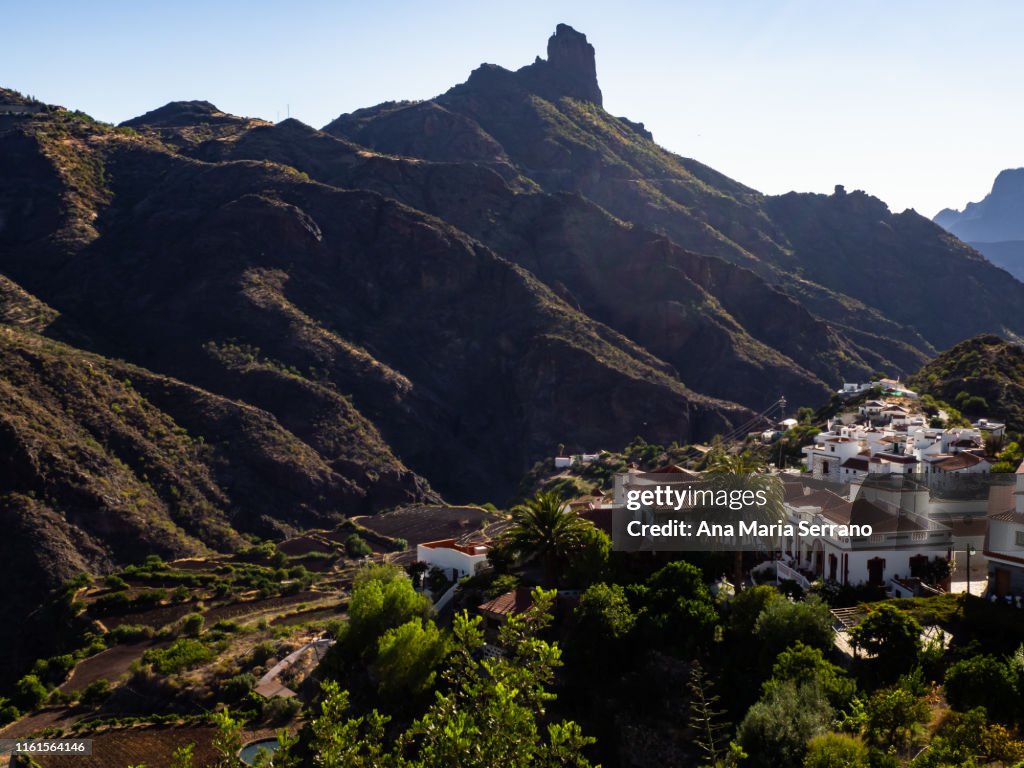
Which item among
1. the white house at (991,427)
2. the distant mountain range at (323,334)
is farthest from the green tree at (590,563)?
the distant mountain range at (323,334)

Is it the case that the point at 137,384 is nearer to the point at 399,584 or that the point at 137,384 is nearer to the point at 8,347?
the point at 8,347

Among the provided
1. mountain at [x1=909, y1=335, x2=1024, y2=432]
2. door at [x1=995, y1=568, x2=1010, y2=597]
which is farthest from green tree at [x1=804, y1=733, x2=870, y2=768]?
mountain at [x1=909, y1=335, x2=1024, y2=432]

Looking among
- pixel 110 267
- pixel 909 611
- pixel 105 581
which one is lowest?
pixel 105 581

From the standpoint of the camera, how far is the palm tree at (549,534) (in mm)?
35781

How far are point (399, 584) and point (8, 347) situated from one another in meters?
69.1

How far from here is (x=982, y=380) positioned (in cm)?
7669

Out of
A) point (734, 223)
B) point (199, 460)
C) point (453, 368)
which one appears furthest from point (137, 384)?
point (734, 223)

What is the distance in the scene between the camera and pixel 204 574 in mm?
71562

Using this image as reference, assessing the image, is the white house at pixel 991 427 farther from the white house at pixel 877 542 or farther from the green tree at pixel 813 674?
the green tree at pixel 813 674

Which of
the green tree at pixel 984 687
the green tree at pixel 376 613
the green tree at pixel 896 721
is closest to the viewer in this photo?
the green tree at pixel 896 721

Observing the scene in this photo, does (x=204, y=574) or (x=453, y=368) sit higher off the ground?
(x=453, y=368)

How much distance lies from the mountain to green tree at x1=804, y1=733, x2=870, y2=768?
58.3 m

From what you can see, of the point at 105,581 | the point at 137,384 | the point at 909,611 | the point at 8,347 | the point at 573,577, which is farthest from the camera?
the point at 137,384

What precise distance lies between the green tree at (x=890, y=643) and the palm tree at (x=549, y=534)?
43.4 ft
